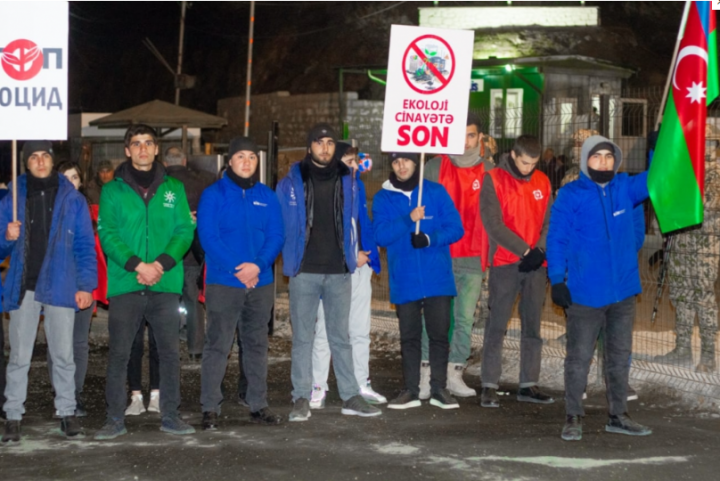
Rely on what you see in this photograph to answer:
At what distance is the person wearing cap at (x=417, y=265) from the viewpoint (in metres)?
8.14

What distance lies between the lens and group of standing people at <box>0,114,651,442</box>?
7.18 m

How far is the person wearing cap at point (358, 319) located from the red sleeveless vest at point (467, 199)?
0.79m

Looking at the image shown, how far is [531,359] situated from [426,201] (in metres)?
1.55

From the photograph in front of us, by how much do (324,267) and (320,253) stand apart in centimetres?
11

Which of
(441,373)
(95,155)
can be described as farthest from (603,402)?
(95,155)

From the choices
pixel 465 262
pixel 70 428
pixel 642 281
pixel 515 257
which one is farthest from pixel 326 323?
pixel 642 281

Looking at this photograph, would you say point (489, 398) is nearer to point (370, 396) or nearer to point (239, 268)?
point (370, 396)

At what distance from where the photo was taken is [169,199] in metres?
7.42

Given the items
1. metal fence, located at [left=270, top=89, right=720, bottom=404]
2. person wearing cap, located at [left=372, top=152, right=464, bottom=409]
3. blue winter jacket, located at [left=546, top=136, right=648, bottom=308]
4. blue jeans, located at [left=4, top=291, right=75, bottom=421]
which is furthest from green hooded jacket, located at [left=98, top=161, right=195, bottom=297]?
metal fence, located at [left=270, top=89, right=720, bottom=404]

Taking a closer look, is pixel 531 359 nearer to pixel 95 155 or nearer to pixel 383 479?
pixel 383 479

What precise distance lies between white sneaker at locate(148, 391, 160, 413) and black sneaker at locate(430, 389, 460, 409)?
7.03 feet

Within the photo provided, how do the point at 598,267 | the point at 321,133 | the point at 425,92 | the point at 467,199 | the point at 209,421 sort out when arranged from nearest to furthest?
the point at 598,267 < the point at 209,421 < the point at 321,133 < the point at 425,92 < the point at 467,199

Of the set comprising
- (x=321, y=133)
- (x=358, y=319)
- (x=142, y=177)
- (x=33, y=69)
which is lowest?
(x=358, y=319)

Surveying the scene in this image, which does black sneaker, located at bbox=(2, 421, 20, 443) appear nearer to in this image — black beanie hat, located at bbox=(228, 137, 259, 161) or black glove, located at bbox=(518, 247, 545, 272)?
black beanie hat, located at bbox=(228, 137, 259, 161)
